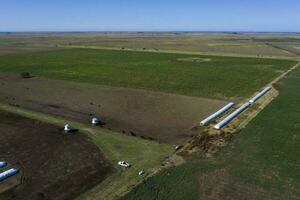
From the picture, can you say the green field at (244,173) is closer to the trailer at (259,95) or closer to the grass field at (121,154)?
the grass field at (121,154)

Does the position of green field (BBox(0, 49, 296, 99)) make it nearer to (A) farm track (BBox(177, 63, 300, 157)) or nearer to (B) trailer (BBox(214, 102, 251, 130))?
(B) trailer (BBox(214, 102, 251, 130))

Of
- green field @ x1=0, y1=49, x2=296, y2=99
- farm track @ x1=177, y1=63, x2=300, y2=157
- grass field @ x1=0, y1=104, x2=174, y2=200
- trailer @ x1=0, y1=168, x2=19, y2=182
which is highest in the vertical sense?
trailer @ x1=0, y1=168, x2=19, y2=182

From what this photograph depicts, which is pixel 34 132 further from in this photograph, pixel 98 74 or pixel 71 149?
pixel 98 74

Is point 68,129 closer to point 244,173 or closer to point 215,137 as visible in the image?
point 215,137

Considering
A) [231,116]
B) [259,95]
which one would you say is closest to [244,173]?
[231,116]

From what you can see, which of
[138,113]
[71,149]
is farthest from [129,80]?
[71,149]

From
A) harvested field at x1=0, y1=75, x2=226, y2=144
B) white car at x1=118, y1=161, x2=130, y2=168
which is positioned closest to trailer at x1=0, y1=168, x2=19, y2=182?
white car at x1=118, y1=161, x2=130, y2=168

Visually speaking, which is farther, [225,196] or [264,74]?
[264,74]

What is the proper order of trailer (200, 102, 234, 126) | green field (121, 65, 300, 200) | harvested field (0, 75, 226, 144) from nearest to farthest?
green field (121, 65, 300, 200) < harvested field (0, 75, 226, 144) < trailer (200, 102, 234, 126)
